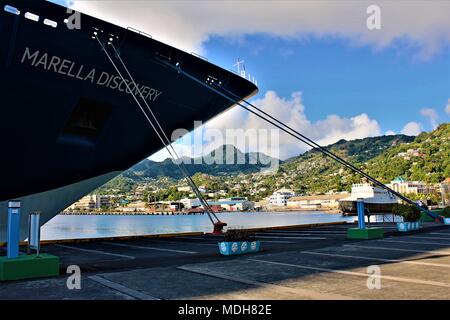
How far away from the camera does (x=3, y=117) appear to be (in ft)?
42.0

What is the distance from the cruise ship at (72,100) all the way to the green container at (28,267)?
5.51 meters

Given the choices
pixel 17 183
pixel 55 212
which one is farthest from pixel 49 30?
pixel 55 212

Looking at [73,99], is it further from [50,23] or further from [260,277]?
[260,277]

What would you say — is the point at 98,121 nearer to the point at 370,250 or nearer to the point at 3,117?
the point at 3,117

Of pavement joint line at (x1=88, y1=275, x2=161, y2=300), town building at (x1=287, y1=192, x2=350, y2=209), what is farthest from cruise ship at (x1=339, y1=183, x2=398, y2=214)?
pavement joint line at (x1=88, y1=275, x2=161, y2=300)

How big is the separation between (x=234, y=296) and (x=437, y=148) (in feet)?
691

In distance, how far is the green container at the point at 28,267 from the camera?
367 inches

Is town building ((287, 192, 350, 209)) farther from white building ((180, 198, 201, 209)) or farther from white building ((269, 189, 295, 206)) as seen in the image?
white building ((180, 198, 201, 209))

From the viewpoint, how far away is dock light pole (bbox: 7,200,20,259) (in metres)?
9.64

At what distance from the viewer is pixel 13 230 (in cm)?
977

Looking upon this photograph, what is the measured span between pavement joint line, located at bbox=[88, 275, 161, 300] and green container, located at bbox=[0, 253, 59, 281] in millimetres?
1232

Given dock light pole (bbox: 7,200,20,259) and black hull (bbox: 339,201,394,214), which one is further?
black hull (bbox: 339,201,394,214)

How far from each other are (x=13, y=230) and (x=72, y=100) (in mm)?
5975

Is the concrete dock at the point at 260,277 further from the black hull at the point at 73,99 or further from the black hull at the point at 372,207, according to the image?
the black hull at the point at 372,207
